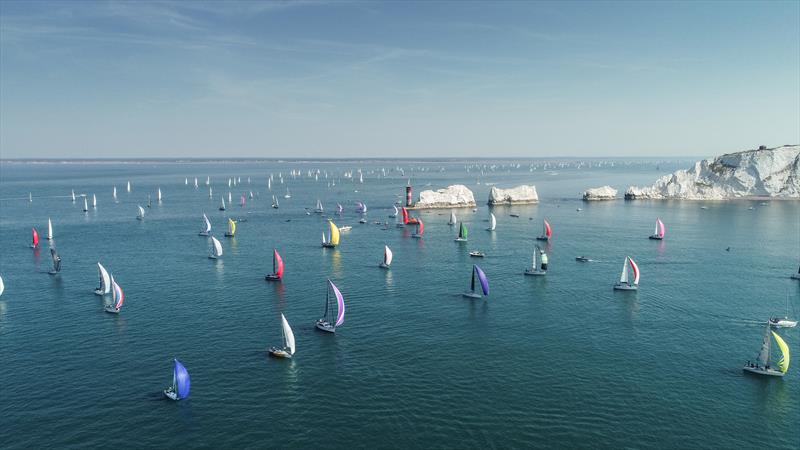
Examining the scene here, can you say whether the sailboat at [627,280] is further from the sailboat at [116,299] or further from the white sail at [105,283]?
the white sail at [105,283]

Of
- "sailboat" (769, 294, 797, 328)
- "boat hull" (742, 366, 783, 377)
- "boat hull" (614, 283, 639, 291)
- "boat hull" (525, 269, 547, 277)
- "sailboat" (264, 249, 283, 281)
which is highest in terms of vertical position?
"sailboat" (264, 249, 283, 281)

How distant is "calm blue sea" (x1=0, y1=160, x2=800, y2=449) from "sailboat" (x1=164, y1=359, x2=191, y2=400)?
1.28m

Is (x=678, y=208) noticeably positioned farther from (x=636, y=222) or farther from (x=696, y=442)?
(x=696, y=442)

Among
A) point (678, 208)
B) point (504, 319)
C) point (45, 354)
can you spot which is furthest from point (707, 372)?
point (678, 208)

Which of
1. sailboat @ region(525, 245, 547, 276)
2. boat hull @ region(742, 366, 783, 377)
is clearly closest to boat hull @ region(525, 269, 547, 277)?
sailboat @ region(525, 245, 547, 276)

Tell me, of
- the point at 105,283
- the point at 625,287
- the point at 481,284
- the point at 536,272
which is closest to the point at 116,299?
the point at 105,283

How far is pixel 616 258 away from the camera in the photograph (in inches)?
4264

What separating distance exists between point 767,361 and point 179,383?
197ft

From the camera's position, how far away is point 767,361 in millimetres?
53906

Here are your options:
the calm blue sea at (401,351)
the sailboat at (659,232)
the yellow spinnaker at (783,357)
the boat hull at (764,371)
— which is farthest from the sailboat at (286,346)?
the sailboat at (659,232)

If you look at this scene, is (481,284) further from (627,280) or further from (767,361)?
(767,361)

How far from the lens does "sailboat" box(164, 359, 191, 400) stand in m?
47.8

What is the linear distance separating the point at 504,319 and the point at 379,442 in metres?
33.7

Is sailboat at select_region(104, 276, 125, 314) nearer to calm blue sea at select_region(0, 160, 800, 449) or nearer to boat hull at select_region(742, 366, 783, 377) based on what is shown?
calm blue sea at select_region(0, 160, 800, 449)
